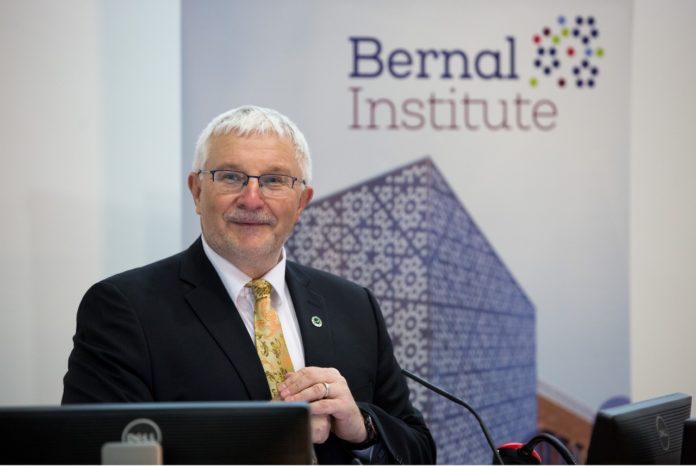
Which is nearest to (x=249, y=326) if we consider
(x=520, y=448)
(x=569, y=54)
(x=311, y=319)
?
(x=311, y=319)

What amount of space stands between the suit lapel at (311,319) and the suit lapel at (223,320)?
20cm

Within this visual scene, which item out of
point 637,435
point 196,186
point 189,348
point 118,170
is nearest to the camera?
point 637,435

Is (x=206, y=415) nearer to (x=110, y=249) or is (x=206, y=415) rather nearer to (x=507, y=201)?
(x=110, y=249)

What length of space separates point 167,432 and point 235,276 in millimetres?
1118

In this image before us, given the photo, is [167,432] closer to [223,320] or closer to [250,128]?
[223,320]

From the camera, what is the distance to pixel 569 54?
3783mm

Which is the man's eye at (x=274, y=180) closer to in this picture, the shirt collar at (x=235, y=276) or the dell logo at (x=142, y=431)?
the shirt collar at (x=235, y=276)

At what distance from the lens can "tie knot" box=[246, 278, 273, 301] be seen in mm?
2553

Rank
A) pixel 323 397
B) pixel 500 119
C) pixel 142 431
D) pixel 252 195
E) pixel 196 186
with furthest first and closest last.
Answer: pixel 500 119 < pixel 196 186 < pixel 252 195 < pixel 323 397 < pixel 142 431

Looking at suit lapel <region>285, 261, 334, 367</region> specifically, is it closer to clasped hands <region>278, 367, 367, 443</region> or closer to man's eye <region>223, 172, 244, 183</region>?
clasped hands <region>278, 367, 367, 443</region>

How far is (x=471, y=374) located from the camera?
3680 mm

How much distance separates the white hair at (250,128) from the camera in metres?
2.58

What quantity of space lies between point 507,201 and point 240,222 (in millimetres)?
1598

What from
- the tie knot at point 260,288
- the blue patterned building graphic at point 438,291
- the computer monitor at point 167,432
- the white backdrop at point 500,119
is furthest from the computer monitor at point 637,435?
the white backdrop at point 500,119
